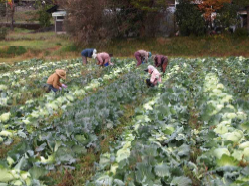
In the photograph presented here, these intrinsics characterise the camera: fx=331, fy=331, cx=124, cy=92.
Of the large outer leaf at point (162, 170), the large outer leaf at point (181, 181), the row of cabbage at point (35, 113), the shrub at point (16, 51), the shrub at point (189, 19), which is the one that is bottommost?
the row of cabbage at point (35, 113)

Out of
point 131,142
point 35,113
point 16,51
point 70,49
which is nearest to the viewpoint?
point 131,142

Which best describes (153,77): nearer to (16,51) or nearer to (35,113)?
(35,113)

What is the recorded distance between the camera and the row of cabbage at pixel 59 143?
3.60m

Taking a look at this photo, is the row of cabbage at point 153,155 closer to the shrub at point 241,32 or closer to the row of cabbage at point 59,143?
the row of cabbage at point 59,143

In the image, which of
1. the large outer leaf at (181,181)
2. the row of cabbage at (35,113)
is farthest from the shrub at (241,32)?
the large outer leaf at (181,181)

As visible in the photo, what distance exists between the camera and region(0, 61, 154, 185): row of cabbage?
360cm

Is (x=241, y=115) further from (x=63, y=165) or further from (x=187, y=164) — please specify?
(x=63, y=165)

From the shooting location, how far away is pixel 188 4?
27234 mm

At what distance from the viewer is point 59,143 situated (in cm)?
447

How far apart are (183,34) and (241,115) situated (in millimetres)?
24017

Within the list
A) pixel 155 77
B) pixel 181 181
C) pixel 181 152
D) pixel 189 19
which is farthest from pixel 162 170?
pixel 189 19

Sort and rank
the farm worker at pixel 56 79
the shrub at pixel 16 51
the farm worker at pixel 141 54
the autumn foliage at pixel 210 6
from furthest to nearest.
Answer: the shrub at pixel 16 51 < the autumn foliage at pixel 210 6 < the farm worker at pixel 141 54 < the farm worker at pixel 56 79

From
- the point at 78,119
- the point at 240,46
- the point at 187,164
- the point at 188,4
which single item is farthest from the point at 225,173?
the point at 188,4

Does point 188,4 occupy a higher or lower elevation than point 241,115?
higher
